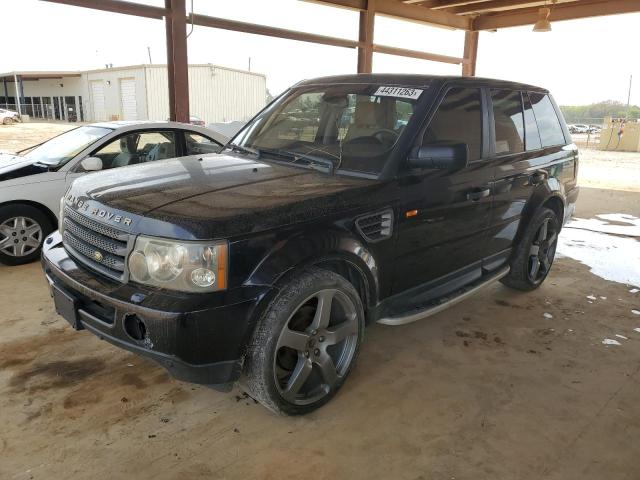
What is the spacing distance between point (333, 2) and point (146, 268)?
774 centimetres

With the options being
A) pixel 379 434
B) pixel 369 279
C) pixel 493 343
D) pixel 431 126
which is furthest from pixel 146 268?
pixel 493 343

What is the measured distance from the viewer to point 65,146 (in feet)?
17.7

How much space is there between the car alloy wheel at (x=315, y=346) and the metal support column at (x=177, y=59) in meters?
5.22

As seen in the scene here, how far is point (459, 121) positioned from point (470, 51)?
9.31 meters

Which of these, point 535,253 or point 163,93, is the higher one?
point 163,93

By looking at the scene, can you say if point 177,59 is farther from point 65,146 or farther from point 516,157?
point 516,157

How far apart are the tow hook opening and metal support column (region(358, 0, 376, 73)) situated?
8.17 m

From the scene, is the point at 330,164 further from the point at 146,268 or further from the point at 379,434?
the point at 379,434

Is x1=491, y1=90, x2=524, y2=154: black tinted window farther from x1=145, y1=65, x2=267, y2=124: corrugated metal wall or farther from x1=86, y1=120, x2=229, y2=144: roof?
x1=145, y1=65, x2=267, y2=124: corrugated metal wall

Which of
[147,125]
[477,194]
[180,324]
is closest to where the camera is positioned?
[180,324]

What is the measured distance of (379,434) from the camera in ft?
8.49

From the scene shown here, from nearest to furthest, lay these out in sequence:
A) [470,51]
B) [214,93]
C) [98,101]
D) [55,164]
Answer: [55,164] → [470,51] → [214,93] → [98,101]

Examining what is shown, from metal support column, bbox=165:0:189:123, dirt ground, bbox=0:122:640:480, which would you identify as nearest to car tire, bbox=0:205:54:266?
dirt ground, bbox=0:122:640:480

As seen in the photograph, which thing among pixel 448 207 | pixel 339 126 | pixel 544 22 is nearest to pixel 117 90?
pixel 544 22
